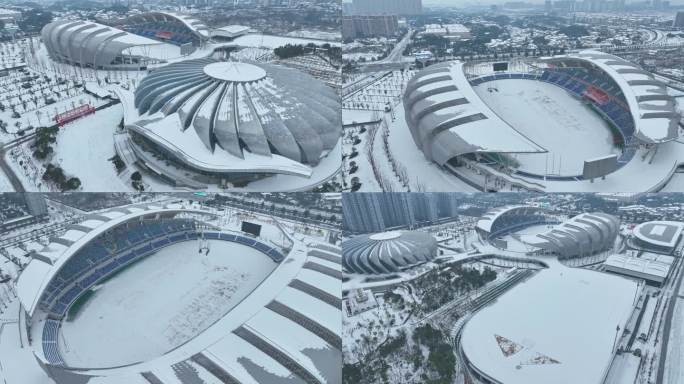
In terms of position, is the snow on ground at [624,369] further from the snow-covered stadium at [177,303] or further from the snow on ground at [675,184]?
the snow on ground at [675,184]

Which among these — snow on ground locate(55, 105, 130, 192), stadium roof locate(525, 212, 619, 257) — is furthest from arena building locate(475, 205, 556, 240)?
snow on ground locate(55, 105, 130, 192)

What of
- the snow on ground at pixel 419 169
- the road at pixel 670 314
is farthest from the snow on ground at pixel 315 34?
the road at pixel 670 314

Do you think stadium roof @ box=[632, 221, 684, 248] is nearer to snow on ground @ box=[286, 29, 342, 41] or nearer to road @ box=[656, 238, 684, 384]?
road @ box=[656, 238, 684, 384]

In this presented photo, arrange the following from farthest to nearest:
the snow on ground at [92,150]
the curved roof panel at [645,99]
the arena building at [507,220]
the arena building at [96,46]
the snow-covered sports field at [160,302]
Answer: the arena building at [96,46] < the curved roof panel at [645,99] < the snow on ground at [92,150] < the arena building at [507,220] < the snow-covered sports field at [160,302]

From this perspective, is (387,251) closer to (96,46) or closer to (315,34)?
(315,34)

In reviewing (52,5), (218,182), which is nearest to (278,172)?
(218,182)

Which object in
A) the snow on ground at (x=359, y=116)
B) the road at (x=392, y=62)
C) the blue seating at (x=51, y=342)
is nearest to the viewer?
the blue seating at (x=51, y=342)
